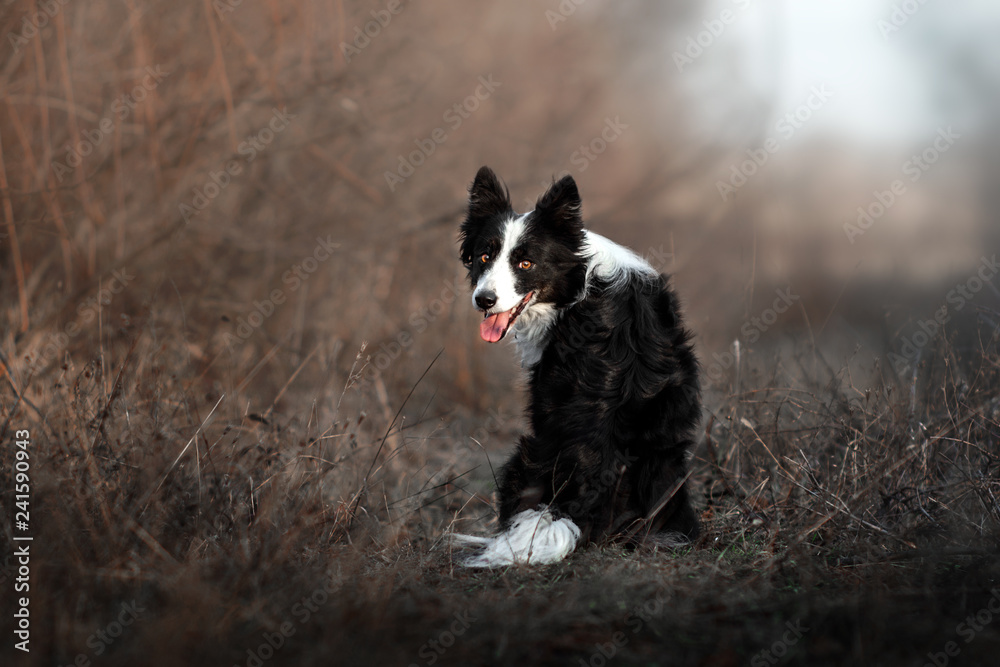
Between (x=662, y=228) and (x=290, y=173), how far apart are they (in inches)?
198

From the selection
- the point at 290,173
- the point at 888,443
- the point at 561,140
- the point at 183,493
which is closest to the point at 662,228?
the point at 561,140

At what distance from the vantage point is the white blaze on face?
383cm

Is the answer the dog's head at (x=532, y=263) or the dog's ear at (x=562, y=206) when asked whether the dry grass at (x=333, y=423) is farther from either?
the dog's ear at (x=562, y=206)

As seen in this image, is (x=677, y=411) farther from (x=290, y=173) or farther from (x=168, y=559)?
(x=290, y=173)

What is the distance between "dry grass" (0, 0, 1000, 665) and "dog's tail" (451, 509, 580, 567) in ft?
0.58

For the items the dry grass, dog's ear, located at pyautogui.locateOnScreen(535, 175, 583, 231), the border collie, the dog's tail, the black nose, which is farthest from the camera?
dog's ear, located at pyautogui.locateOnScreen(535, 175, 583, 231)

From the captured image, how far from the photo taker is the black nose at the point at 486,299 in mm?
3799

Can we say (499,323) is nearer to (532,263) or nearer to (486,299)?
(486,299)

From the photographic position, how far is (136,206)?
698 cm

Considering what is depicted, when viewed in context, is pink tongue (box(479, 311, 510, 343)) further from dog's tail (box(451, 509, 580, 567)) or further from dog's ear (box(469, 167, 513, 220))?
dog's tail (box(451, 509, 580, 567))

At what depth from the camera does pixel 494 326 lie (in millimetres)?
3857

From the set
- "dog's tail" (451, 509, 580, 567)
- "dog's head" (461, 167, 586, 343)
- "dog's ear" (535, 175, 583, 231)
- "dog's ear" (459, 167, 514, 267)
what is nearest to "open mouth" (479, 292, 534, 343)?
"dog's head" (461, 167, 586, 343)

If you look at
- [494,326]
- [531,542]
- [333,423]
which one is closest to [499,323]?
[494,326]

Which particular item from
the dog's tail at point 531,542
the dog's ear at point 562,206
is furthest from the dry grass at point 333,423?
the dog's ear at point 562,206
